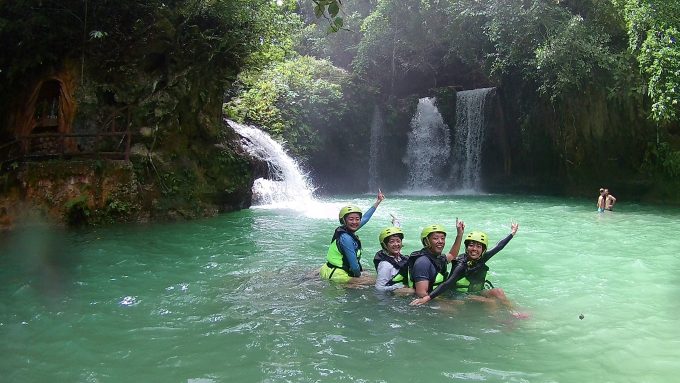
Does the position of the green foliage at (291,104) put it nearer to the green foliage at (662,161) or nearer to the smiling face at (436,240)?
the green foliage at (662,161)

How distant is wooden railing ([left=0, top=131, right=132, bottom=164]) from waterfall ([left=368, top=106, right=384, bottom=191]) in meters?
14.1

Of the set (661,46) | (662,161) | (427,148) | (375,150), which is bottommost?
(662,161)

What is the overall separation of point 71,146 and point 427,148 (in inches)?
624

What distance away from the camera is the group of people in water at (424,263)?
18.6 ft

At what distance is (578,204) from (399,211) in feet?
21.3

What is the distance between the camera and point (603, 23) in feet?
62.4

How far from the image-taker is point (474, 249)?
5.73 meters

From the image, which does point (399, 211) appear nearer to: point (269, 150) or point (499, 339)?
point (269, 150)

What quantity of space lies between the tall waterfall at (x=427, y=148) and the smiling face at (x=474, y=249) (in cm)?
1839

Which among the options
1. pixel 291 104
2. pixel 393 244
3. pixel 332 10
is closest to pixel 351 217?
pixel 393 244

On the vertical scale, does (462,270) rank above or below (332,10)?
below

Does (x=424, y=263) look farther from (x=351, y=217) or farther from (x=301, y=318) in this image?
(x=301, y=318)

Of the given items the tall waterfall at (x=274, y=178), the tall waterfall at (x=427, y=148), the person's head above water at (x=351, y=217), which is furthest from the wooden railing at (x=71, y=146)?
the tall waterfall at (x=427, y=148)

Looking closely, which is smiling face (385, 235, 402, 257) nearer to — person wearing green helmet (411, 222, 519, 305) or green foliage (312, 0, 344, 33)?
person wearing green helmet (411, 222, 519, 305)
